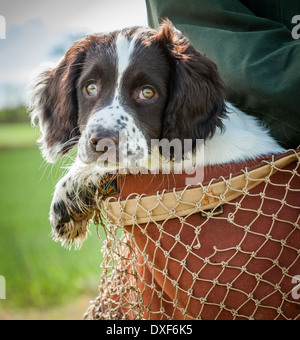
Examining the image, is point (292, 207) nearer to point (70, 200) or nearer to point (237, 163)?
point (237, 163)

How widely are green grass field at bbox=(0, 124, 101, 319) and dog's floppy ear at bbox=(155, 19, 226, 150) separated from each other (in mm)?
597

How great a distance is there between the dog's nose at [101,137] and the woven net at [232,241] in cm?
23

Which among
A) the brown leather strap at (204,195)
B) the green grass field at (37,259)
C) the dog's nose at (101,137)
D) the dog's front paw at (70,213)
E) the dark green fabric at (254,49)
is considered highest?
the dark green fabric at (254,49)

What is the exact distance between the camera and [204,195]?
1.67m

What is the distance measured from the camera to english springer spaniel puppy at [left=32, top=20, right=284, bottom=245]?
73.5 inches

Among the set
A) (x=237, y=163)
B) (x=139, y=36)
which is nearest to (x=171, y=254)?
(x=237, y=163)

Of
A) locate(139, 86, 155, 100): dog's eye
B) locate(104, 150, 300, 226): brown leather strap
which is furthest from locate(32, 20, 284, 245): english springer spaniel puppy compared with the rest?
locate(104, 150, 300, 226): brown leather strap

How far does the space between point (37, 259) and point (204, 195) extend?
439cm

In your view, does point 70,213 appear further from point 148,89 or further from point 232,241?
point 232,241

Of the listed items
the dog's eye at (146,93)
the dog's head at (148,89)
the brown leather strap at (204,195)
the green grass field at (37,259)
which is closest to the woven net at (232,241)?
the brown leather strap at (204,195)

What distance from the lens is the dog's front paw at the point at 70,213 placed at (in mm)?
2100

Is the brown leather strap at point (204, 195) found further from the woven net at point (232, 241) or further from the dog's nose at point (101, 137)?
the dog's nose at point (101, 137)

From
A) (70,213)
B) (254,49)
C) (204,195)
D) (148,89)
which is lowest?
(70,213)

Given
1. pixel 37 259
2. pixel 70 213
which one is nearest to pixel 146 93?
pixel 70 213
